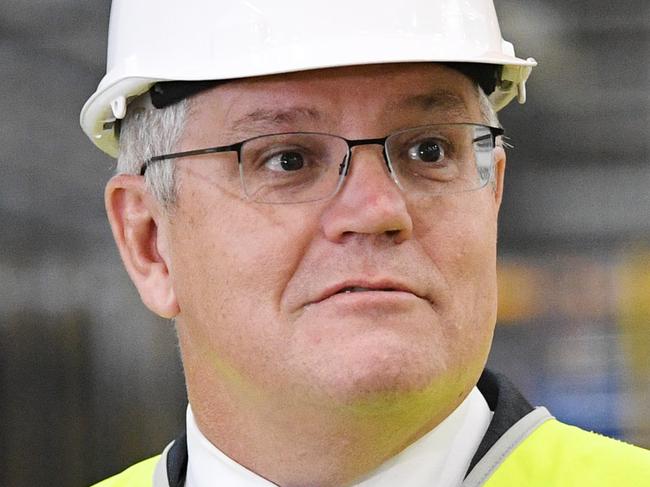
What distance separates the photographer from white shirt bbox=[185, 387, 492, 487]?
1.61 meters

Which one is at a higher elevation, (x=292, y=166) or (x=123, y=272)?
(x=292, y=166)

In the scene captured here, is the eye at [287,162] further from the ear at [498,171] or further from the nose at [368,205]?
the ear at [498,171]

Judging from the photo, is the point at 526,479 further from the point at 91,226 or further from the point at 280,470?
the point at 91,226

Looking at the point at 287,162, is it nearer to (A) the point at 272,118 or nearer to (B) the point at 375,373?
(A) the point at 272,118

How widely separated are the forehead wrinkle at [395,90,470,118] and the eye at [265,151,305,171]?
0.15 m

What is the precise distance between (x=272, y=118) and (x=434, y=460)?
54 cm

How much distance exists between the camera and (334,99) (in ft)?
5.08

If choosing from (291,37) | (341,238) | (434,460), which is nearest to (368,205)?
(341,238)

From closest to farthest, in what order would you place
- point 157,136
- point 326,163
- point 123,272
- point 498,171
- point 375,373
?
point 375,373 → point 326,163 → point 157,136 → point 498,171 → point 123,272

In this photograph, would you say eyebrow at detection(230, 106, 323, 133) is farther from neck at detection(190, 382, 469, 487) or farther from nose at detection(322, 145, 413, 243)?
neck at detection(190, 382, 469, 487)

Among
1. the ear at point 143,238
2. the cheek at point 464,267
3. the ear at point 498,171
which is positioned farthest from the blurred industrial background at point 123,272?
the cheek at point 464,267

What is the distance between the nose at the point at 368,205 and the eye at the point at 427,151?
0.07 m

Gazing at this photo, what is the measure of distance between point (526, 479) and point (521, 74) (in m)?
0.67

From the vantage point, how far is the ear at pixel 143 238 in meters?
1.77
